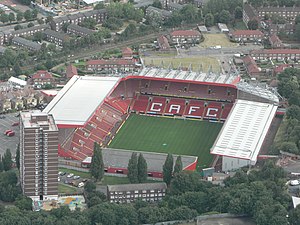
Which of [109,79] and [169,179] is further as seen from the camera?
[109,79]

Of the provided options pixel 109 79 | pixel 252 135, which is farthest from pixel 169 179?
pixel 109 79

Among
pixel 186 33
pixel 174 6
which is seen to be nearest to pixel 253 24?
pixel 186 33

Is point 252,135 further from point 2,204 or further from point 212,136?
point 2,204

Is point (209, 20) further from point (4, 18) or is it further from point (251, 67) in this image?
point (4, 18)

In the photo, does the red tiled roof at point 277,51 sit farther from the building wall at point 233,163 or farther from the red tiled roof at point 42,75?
the building wall at point 233,163

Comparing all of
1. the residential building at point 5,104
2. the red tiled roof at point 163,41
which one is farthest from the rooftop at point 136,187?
the red tiled roof at point 163,41

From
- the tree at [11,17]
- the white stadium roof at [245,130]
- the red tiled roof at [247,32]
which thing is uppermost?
the white stadium roof at [245,130]

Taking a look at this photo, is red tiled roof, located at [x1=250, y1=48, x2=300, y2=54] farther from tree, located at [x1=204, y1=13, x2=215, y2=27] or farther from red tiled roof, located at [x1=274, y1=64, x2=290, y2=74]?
tree, located at [x1=204, y1=13, x2=215, y2=27]
